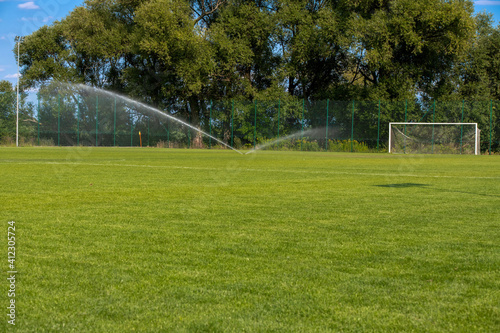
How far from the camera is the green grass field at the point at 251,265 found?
256 centimetres

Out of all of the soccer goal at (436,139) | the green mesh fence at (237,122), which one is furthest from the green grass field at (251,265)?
the green mesh fence at (237,122)

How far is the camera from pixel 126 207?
6.25m

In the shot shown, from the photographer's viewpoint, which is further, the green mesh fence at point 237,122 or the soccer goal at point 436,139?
the green mesh fence at point 237,122

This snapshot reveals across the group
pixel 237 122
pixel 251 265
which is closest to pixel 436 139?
pixel 237 122

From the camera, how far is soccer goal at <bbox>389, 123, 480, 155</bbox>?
116 feet

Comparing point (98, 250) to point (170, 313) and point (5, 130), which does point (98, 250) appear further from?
point (5, 130)

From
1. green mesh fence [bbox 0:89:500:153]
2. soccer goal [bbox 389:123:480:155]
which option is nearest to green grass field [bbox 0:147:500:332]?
soccer goal [bbox 389:123:480:155]

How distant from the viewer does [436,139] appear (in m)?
35.8

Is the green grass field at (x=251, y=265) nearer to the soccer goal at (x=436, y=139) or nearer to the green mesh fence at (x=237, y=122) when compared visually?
the soccer goal at (x=436, y=139)

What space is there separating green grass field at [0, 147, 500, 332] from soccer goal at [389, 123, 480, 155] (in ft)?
97.6

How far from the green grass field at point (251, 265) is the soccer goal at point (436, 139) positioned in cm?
2976

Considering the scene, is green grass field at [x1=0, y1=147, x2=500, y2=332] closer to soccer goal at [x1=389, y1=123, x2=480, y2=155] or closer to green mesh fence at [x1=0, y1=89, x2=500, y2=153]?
soccer goal at [x1=389, y1=123, x2=480, y2=155]

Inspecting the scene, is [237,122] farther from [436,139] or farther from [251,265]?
[251,265]

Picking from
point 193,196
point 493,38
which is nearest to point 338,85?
point 493,38
